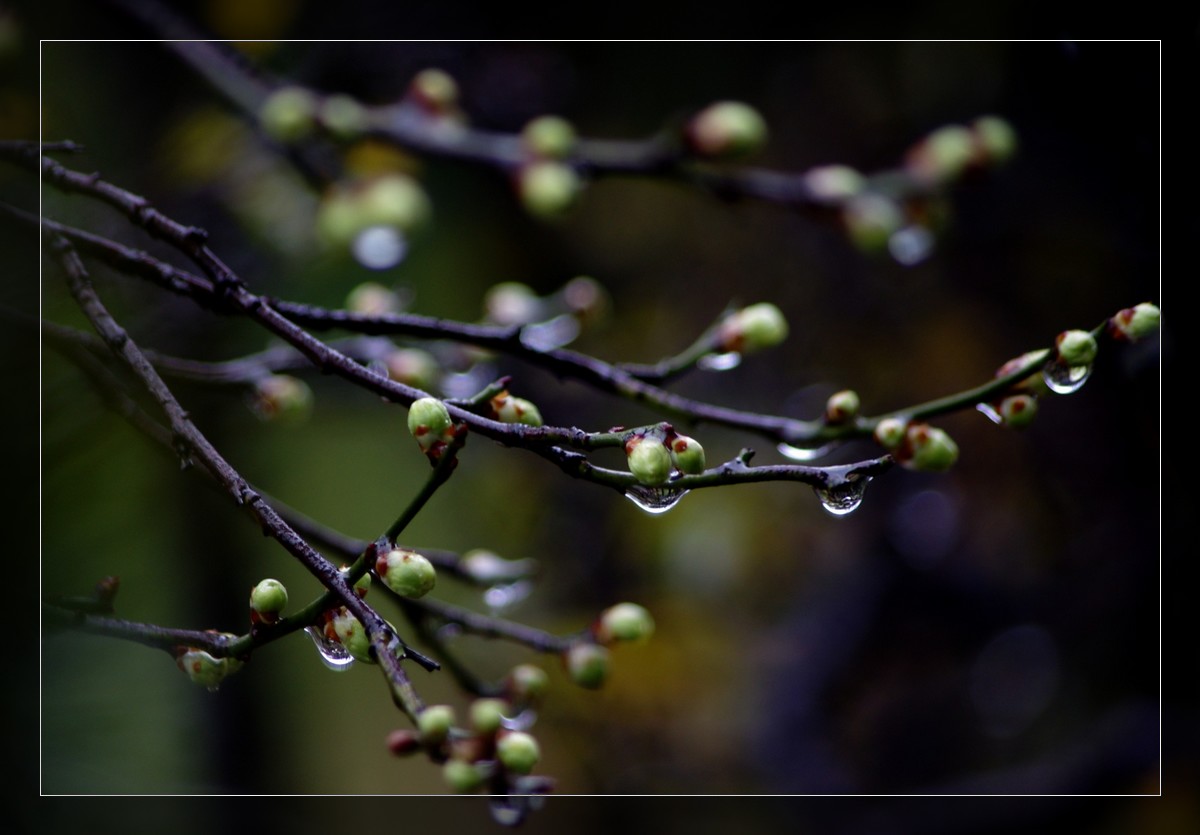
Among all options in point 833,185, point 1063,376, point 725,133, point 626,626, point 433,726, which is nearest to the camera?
point 433,726

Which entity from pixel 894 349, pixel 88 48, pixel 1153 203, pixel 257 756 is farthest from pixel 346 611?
pixel 894 349

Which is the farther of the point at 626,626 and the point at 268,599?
the point at 626,626

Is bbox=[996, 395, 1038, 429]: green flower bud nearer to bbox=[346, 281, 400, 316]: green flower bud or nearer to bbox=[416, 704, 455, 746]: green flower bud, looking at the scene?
bbox=[416, 704, 455, 746]: green flower bud

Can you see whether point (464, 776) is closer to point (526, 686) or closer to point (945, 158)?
point (526, 686)

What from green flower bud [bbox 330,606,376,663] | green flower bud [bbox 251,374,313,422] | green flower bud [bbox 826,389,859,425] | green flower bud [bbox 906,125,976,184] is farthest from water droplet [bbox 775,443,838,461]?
green flower bud [bbox 906,125,976,184]

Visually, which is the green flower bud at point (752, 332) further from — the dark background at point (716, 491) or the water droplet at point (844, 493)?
the dark background at point (716, 491)

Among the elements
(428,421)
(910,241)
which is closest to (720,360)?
(428,421)

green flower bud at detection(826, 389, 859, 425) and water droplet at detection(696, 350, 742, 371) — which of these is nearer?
green flower bud at detection(826, 389, 859, 425)

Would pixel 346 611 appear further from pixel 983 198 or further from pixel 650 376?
pixel 983 198
